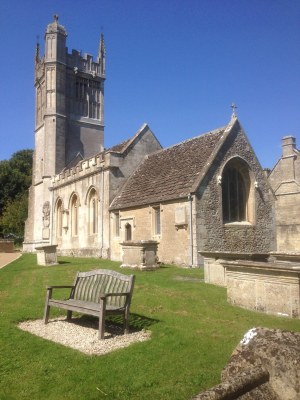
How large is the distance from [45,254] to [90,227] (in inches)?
294

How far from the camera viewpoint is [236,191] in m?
20.5

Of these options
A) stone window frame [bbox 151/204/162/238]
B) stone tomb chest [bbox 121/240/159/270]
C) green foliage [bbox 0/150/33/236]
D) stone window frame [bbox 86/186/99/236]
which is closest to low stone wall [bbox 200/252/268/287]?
stone tomb chest [bbox 121/240/159/270]

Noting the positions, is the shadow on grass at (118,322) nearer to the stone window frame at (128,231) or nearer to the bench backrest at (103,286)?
the bench backrest at (103,286)

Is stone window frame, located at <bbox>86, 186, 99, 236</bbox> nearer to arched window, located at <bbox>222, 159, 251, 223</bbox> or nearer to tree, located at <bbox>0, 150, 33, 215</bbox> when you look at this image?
arched window, located at <bbox>222, 159, 251, 223</bbox>

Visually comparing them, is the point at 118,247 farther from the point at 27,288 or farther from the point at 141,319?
the point at 141,319

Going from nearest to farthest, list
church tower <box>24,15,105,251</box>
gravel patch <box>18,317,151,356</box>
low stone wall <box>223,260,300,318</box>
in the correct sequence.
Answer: gravel patch <box>18,317,151,356</box> < low stone wall <box>223,260,300,318</box> < church tower <box>24,15,105,251</box>

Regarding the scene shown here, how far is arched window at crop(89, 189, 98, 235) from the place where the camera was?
85.0ft

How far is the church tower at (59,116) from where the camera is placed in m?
35.2

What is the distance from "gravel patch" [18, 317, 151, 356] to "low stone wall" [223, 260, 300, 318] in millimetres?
2805

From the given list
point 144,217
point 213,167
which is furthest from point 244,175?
point 144,217

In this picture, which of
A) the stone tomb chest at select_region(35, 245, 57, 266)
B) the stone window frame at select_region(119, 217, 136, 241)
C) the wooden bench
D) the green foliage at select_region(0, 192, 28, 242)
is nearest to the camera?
the wooden bench

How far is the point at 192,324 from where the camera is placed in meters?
7.04

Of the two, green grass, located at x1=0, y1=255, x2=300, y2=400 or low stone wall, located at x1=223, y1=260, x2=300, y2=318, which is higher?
low stone wall, located at x1=223, y1=260, x2=300, y2=318

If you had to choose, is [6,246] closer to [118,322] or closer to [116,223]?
[116,223]
